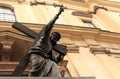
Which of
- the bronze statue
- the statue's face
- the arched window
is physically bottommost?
the arched window

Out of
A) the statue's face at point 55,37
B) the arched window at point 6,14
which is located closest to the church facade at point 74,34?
the arched window at point 6,14

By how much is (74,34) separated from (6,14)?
3.86 meters

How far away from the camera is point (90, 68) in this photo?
13586 mm

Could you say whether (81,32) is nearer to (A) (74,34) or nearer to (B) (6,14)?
(A) (74,34)

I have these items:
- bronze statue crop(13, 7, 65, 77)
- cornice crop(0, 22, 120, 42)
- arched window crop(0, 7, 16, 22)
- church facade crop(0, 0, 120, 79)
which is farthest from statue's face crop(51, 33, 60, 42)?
arched window crop(0, 7, 16, 22)

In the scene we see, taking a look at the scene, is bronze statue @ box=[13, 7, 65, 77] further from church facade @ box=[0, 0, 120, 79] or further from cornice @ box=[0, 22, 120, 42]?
cornice @ box=[0, 22, 120, 42]

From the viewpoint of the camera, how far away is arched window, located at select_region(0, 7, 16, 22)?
17281 millimetres

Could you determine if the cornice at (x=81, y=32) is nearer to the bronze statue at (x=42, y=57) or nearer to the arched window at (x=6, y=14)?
the arched window at (x=6, y=14)

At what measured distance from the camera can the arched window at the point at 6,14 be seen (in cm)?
1728

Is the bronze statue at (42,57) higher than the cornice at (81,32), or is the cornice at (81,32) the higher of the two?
the bronze statue at (42,57)

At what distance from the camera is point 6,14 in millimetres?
17891

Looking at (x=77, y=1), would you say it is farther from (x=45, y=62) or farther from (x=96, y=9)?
(x=45, y=62)

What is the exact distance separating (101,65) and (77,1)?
354 inches

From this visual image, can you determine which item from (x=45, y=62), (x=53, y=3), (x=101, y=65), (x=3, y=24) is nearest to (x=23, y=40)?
(x=3, y=24)
